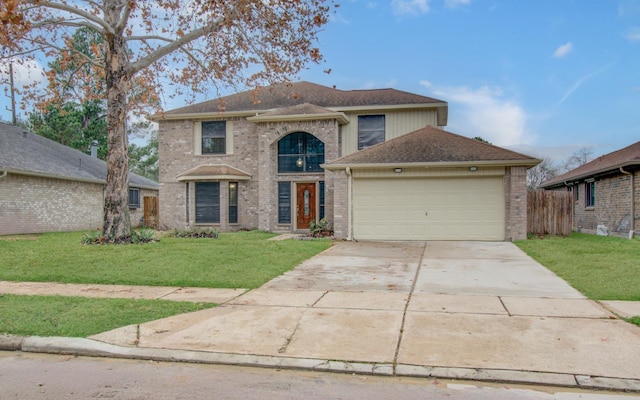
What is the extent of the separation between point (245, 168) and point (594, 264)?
14693 millimetres

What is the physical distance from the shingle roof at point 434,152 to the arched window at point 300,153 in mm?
3445

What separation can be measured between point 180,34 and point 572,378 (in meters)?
14.4

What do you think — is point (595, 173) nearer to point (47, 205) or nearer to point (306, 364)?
point (306, 364)

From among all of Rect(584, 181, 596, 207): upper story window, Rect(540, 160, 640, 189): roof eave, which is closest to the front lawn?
Rect(540, 160, 640, 189): roof eave

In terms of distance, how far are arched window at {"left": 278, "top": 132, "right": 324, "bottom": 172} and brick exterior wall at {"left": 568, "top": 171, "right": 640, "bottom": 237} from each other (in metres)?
11.3

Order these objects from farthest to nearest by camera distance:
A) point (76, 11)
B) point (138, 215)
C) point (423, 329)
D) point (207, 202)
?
1. point (138, 215)
2. point (207, 202)
3. point (76, 11)
4. point (423, 329)

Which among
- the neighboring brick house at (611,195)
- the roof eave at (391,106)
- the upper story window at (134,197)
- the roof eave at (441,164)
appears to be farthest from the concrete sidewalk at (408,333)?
the upper story window at (134,197)

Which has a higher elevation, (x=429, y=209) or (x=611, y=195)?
(x=611, y=195)

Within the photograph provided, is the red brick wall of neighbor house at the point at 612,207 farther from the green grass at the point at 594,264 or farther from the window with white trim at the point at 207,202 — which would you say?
the window with white trim at the point at 207,202

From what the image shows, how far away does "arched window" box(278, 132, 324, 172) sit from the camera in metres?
19.9

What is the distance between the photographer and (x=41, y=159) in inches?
813

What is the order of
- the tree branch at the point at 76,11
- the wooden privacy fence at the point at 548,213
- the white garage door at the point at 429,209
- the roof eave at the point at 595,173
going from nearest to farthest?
the tree branch at the point at 76,11 < the white garage door at the point at 429,209 < the roof eave at the point at 595,173 < the wooden privacy fence at the point at 548,213

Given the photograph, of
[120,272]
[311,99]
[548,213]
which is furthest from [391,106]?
[120,272]

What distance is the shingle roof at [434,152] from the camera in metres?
15.2
